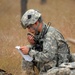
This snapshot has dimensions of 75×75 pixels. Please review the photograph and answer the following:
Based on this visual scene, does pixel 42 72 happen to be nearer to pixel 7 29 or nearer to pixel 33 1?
pixel 7 29

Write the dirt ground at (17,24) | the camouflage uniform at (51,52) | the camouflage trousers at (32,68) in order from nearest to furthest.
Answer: the camouflage uniform at (51,52) → the camouflage trousers at (32,68) → the dirt ground at (17,24)

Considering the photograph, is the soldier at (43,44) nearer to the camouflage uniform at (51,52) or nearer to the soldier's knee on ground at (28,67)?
the camouflage uniform at (51,52)

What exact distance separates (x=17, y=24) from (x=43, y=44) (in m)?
7.05

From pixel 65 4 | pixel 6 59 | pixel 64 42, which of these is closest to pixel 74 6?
pixel 65 4

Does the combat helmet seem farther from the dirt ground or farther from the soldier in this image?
the dirt ground

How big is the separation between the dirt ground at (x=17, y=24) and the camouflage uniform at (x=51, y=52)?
1.89m

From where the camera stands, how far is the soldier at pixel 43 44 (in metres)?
6.21

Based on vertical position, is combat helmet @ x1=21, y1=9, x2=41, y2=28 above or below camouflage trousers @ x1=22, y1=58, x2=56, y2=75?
above

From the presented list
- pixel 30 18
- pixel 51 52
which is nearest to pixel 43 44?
pixel 51 52

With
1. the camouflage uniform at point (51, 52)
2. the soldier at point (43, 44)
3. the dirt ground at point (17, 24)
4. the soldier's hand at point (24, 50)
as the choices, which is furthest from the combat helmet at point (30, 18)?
the dirt ground at point (17, 24)

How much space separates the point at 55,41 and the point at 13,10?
10.5 metres

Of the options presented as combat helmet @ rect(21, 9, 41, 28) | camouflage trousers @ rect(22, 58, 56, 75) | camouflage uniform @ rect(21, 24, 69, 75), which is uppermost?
combat helmet @ rect(21, 9, 41, 28)

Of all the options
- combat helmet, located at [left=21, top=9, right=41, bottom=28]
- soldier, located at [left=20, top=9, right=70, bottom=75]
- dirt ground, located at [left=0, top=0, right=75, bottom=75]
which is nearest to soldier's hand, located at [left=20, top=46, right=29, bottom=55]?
soldier, located at [left=20, top=9, right=70, bottom=75]

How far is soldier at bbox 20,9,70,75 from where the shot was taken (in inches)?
245
